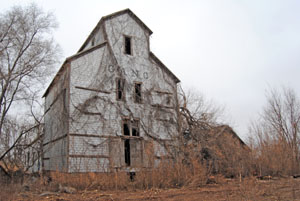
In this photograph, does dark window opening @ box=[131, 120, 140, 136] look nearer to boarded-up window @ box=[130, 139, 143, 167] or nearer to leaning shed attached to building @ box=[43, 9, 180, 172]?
leaning shed attached to building @ box=[43, 9, 180, 172]

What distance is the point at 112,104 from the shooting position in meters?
16.8

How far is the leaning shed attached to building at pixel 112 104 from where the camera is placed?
15266 millimetres

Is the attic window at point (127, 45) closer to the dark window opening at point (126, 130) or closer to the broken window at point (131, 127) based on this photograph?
the broken window at point (131, 127)

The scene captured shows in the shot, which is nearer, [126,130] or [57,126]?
[57,126]

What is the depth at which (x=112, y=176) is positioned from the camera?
41.2ft

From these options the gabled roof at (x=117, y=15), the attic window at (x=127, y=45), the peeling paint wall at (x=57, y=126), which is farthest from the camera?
the attic window at (x=127, y=45)

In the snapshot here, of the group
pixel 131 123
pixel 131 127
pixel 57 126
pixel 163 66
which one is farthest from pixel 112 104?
pixel 163 66

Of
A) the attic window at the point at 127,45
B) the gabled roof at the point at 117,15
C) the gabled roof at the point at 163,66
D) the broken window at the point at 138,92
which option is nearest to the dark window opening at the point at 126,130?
the broken window at the point at 138,92

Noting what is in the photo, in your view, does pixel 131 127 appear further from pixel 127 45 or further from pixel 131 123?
pixel 127 45

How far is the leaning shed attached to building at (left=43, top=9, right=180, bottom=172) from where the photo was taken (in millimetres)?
15266

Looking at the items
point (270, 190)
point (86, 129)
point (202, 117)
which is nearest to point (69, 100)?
point (86, 129)

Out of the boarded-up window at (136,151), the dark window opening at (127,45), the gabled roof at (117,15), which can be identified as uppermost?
the gabled roof at (117,15)

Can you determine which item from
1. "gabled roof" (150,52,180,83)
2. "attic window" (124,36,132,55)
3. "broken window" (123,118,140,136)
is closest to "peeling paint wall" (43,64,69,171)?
"broken window" (123,118,140,136)

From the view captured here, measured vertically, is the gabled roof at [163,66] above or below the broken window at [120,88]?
above
